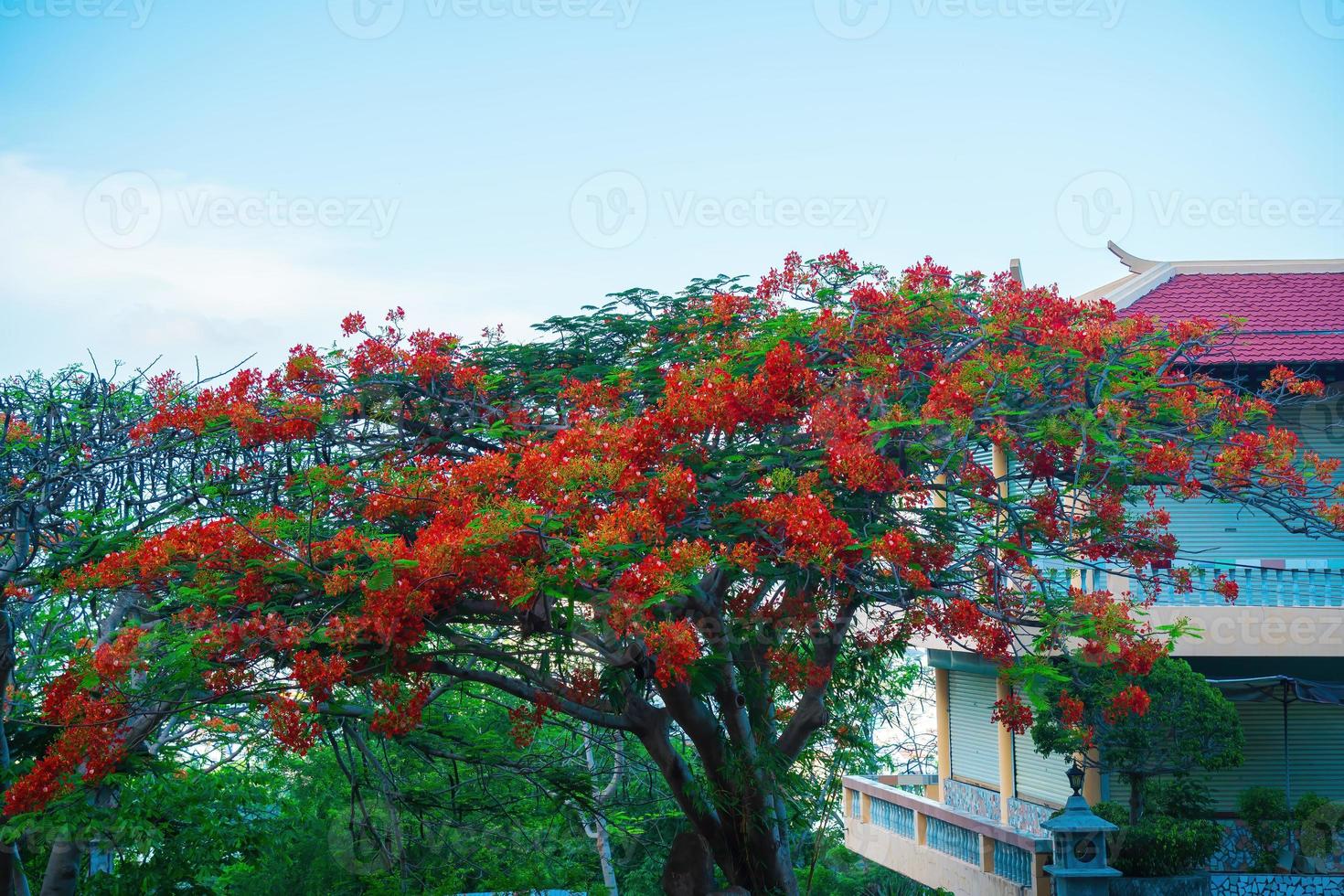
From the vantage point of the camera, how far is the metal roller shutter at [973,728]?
59.1ft

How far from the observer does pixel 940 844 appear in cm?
1540

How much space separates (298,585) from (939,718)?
13.6 meters

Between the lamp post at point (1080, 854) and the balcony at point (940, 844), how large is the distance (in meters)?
1.71

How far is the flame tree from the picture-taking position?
23.8ft

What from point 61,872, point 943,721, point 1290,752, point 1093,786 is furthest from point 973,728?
point 61,872

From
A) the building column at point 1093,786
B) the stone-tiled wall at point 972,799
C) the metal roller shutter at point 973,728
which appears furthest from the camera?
the metal roller shutter at point 973,728

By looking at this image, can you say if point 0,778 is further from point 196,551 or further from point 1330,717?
point 1330,717

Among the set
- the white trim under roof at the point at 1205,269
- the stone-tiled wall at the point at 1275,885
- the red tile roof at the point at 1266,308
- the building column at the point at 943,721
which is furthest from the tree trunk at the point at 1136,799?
the white trim under roof at the point at 1205,269

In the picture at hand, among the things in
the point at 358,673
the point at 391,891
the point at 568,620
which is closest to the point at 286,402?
the point at 358,673

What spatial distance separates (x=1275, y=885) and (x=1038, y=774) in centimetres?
402

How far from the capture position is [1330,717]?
15.5 meters

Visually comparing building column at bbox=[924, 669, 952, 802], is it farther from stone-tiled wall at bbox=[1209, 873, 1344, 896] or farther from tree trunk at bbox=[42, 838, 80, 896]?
tree trunk at bbox=[42, 838, 80, 896]

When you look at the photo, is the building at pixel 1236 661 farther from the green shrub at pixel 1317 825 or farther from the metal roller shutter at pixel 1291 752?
the green shrub at pixel 1317 825

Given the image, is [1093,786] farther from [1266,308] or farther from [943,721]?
[1266,308]
